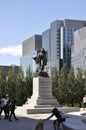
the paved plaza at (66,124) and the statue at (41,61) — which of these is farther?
the statue at (41,61)

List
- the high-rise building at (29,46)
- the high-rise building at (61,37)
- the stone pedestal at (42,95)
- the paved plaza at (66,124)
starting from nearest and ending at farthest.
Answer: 1. the paved plaza at (66,124)
2. the stone pedestal at (42,95)
3. the high-rise building at (61,37)
4. the high-rise building at (29,46)

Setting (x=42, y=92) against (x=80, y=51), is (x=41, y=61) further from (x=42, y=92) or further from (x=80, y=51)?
(x=80, y=51)

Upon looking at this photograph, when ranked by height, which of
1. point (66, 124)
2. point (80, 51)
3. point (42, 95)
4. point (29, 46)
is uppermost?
point (29, 46)

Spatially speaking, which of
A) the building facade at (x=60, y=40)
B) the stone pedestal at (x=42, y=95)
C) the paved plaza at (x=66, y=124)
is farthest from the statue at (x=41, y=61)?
the building facade at (x=60, y=40)

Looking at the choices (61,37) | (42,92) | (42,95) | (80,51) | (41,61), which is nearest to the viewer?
(42,95)

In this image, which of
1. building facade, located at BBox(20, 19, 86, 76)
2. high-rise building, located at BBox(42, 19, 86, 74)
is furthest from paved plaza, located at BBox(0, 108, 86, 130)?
high-rise building, located at BBox(42, 19, 86, 74)

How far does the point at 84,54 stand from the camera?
12450cm

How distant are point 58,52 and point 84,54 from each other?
121ft

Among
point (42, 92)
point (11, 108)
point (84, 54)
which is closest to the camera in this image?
point (11, 108)

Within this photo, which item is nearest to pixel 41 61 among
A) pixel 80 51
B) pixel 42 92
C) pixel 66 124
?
pixel 42 92

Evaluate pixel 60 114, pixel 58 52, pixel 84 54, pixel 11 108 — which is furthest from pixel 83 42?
pixel 60 114

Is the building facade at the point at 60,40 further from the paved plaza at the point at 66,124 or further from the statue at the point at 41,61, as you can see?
the paved plaza at the point at 66,124

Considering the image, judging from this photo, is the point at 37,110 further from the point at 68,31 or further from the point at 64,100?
the point at 68,31

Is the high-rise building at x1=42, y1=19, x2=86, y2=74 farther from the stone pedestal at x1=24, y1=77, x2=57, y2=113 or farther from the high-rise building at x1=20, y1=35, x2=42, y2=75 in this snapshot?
the stone pedestal at x1=24, y1=77, x2=57, y2=113
